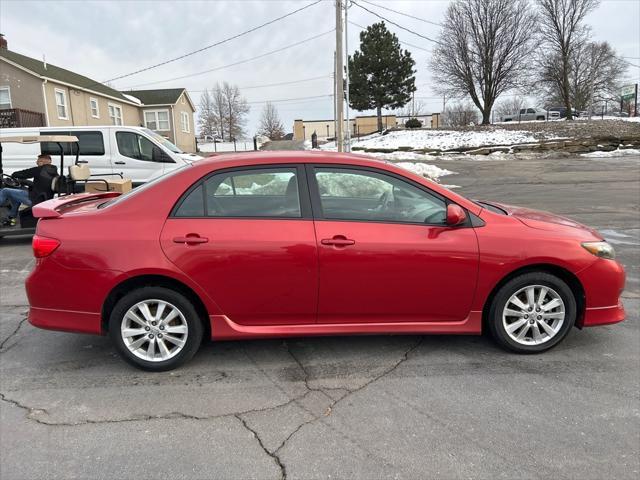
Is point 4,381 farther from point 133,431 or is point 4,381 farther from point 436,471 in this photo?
point 436,471

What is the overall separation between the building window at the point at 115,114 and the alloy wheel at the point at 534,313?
32.1 meters

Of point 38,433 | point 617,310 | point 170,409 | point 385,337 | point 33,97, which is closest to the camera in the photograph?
point 38,433

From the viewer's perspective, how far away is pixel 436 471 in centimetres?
251

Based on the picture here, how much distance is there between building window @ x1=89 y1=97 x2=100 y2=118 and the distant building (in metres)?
28.8

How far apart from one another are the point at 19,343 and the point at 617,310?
16.1 ft

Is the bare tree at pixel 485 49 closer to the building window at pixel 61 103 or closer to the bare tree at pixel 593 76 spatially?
the bare tree at pixel 593 76

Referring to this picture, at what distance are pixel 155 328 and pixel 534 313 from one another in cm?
282

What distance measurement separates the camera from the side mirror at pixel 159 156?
37.2 feet

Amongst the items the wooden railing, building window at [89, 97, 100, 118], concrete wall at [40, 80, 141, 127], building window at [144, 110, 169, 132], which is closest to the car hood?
the wooden railing

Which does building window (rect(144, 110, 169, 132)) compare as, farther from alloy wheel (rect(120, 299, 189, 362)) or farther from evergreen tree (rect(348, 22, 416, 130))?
alloy wheel (rect(120, 299, 189, 362))

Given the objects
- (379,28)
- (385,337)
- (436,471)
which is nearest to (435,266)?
(385,337)

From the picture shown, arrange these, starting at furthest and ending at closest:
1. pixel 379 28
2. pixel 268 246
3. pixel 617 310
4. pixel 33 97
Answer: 1. pixel 379 28
2. pixel 33 97
3. pixel 617 310
4. pixel 268 246

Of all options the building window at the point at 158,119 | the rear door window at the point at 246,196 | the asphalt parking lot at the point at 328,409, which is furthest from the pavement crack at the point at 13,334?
the building window at the point at 158,119

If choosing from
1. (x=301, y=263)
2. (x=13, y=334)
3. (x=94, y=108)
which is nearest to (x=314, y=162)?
(x=301, y=263)
